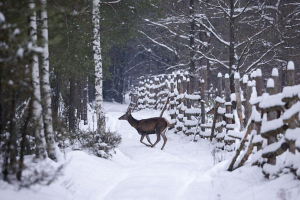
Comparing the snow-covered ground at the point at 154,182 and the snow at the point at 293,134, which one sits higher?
the snow at the point at 293,134

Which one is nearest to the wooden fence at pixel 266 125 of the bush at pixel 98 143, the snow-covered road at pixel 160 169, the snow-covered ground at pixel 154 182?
the snow-covered ground at pixel 154 182

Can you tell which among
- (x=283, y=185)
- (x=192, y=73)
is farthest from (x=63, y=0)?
(x=192, y=73)

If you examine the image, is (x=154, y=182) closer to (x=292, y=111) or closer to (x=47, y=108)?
(x=47, y=108)

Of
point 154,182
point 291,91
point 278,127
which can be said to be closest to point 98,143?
point 154,182

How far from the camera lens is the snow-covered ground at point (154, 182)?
502 cm

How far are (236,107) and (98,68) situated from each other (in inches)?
202

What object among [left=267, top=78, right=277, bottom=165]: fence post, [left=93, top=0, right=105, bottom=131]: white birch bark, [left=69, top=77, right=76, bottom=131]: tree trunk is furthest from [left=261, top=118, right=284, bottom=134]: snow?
[left=69, top=77, right=76, bottom=131]: tree trunk

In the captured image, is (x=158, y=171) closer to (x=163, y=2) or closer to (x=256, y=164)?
(x=256, y=164)

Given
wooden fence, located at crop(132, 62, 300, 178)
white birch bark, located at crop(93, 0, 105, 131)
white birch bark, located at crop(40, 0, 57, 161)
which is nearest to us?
wooden fence, located at crop(132, 62, 300, 178)

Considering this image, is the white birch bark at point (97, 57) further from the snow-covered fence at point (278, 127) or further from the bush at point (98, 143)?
the snow-covered fence at point (278, 127)

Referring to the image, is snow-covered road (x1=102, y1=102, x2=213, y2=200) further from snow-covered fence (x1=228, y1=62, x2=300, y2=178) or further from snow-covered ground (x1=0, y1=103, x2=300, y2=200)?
snow-covered fence (x1=228, y1=62, x2=300, y2=178)

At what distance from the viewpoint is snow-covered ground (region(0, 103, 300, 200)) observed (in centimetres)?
502

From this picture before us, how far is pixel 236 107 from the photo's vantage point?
9328mm

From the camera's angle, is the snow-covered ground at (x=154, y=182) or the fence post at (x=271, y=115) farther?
the fence post at (x=271, y=115)
